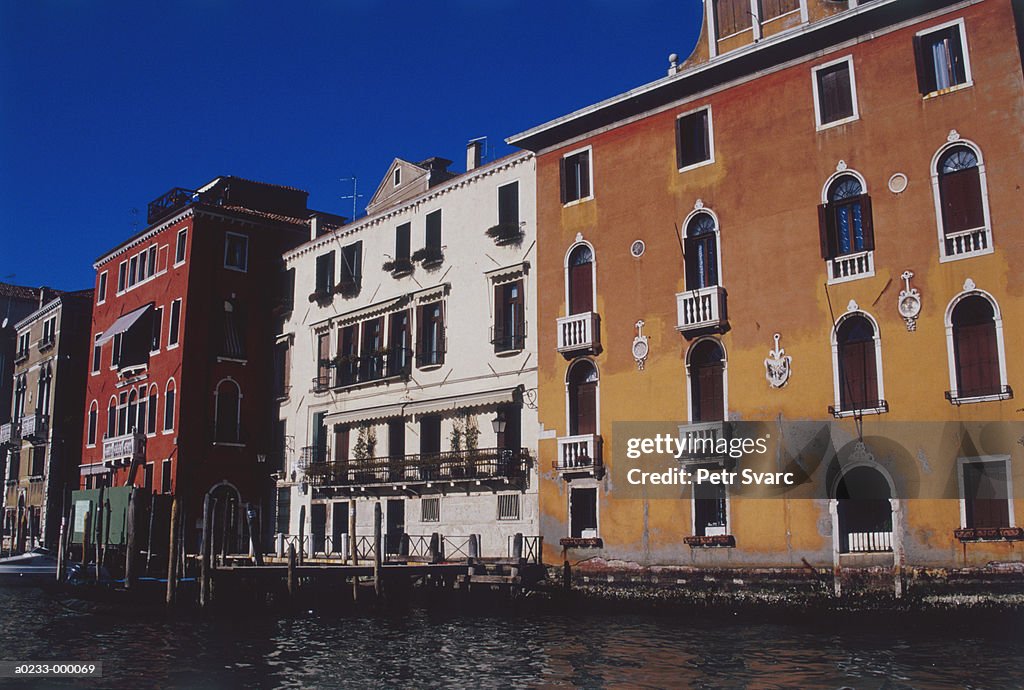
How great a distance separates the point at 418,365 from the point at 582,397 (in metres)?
6.68

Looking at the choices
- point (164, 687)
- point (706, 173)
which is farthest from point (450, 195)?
point (164, 687)

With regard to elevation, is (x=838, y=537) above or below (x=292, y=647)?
above

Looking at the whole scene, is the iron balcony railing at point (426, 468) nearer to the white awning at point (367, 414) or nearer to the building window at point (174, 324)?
the white awning at point (367, 414)

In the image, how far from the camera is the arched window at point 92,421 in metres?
40.9

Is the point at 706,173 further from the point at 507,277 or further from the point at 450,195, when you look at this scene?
the point at 450,195

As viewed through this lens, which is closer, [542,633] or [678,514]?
[542,633]

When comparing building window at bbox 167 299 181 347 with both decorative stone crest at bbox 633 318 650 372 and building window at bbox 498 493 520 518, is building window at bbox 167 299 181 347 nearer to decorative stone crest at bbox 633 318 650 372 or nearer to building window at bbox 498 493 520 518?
building window at bbox 498 493 520 518

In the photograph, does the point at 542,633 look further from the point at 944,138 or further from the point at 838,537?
the point at 944,138

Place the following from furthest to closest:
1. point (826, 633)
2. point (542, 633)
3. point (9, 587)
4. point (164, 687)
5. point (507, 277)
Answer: point (9, 587) < point (507, 277) < point (542, 633) < point (826, 633) < point (164, 687)

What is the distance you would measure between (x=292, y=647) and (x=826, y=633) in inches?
364

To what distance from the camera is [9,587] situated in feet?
104

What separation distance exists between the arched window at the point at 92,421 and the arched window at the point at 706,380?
91.5ft

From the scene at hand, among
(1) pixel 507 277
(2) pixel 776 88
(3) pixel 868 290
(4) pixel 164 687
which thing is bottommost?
(4) pixel 164 687

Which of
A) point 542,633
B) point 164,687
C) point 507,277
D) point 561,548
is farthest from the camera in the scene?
point 507,277
